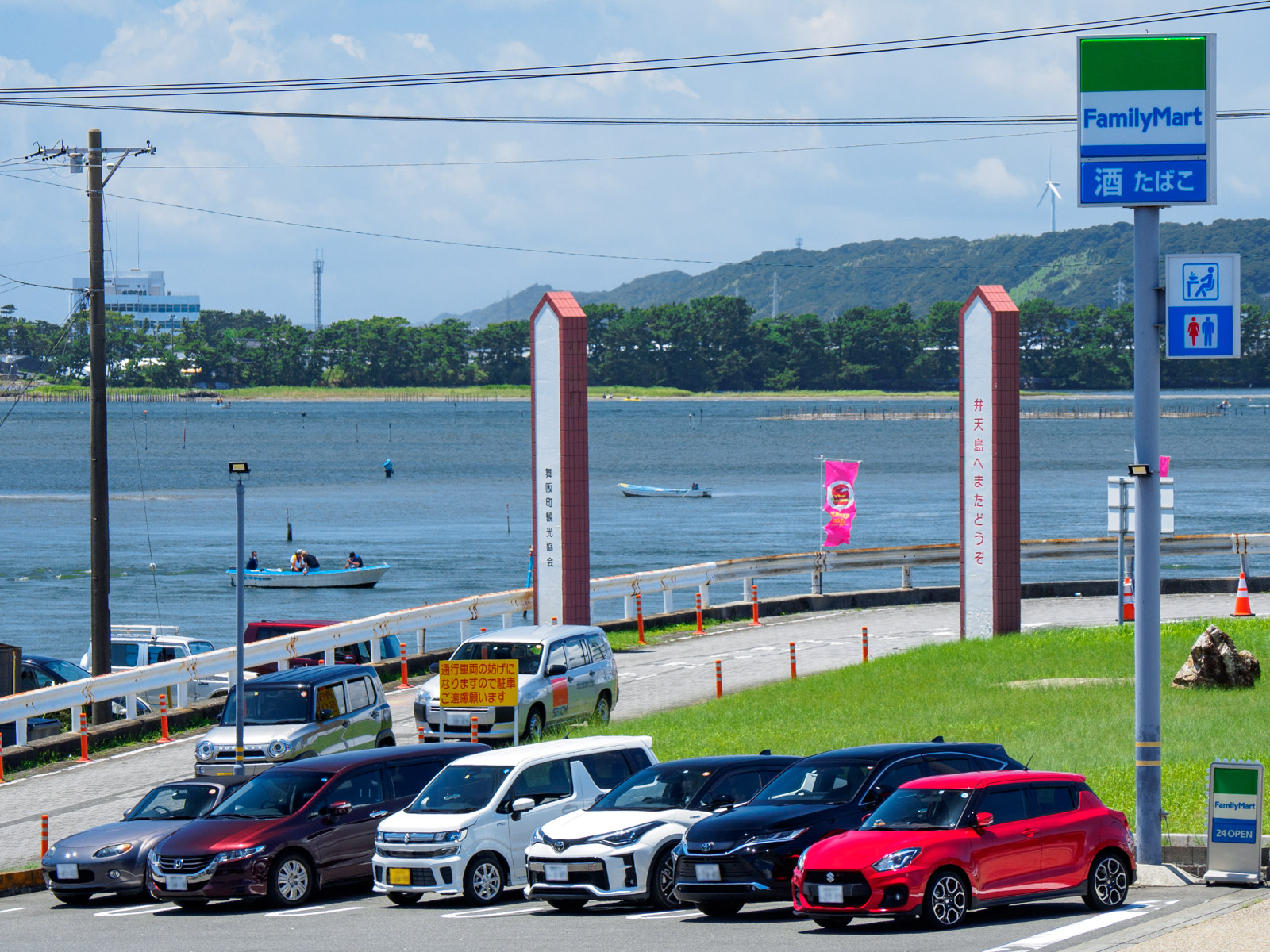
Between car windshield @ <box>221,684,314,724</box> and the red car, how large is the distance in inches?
463

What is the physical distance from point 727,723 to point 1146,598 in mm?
9482

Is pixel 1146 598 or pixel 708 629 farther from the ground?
pixel 1146 598

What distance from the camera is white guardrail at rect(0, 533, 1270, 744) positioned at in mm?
27953

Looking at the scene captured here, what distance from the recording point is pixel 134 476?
166375 millimetres

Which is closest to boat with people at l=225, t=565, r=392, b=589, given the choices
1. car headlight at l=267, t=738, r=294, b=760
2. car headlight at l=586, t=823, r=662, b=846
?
car headlight at l=267, t=738, r=294, b=760

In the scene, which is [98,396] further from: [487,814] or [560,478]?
[487,814]

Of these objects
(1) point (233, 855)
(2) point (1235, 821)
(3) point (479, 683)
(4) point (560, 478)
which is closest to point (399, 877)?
(1) point (233, 855)

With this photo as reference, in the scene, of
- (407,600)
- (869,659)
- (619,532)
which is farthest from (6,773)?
(619,532)

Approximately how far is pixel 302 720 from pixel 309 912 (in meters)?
7.42

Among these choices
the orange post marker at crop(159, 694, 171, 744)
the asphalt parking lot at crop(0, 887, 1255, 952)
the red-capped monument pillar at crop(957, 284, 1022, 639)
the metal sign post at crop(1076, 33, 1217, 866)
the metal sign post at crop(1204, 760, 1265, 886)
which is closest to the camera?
the asphalt parking lot at crop(0, 887, 1255, 952)

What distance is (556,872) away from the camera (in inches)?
634

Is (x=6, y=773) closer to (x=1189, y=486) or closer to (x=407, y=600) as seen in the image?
(x=407, y=600)

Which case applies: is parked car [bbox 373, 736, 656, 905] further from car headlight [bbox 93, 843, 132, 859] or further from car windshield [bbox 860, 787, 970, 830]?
car windshield [bbox 860, 787, 970, 830]

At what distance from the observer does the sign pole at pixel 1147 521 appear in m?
16.5
